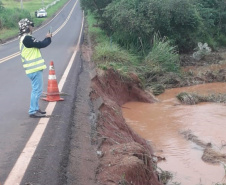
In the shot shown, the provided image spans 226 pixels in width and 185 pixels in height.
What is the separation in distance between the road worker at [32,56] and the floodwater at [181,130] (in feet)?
9.35

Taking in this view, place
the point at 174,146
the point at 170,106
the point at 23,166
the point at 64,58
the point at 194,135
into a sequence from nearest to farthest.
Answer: the point at 23,166 < the point at 174,146 < the point at 194,135 < the point at 170,106 < the point at 64,58

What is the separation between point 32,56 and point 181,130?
16.4ft

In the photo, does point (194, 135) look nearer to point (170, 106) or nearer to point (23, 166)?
point (170, 106)

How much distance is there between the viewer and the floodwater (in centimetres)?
834

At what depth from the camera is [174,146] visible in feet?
33.1

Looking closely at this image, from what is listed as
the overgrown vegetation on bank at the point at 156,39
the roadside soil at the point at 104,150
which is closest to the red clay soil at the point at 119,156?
the roadside soil at the point at 104,150

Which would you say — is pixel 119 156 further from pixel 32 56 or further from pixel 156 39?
pixel 156 39

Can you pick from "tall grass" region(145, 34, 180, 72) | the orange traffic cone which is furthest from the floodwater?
the orange traffic cone

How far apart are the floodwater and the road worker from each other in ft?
9.35

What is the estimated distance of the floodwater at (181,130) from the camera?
8336 millimetres

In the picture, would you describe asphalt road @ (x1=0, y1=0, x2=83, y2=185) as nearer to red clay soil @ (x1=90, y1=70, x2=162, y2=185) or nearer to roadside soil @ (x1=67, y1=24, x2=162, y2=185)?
roadside soil @ (x1=67, y1=24, x2=162, y2=185)

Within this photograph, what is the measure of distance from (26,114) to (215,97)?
28.1 ft

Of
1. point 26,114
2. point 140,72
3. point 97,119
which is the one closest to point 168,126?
point 97,119

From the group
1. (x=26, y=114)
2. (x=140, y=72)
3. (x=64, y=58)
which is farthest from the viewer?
(x=64, y=58)
